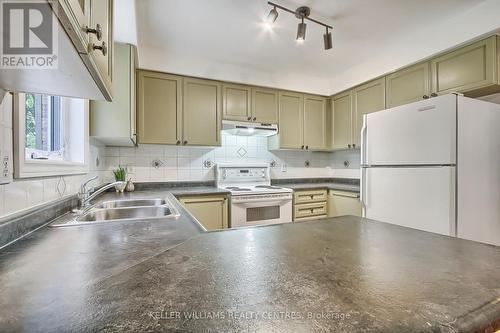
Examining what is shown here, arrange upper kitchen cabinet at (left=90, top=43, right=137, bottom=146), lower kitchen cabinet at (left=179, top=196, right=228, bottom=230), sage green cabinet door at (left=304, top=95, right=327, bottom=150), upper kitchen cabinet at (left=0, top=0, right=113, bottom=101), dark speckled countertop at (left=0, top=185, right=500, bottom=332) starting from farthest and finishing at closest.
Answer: sage green cabinet door at (left=304, top=95, right=327, bottom=150)
lower kitchen cabinet at (left=179, top=196, right=228, bottom=230)
upper kitchen cabinet at (left=90, top=43, right=137, bottom=146)
upper kitchen cabinet at (left=0, top=0, right=113, bottom=101)
dark speckled countertop at (left=0, top=185, right=500, bottom=332)

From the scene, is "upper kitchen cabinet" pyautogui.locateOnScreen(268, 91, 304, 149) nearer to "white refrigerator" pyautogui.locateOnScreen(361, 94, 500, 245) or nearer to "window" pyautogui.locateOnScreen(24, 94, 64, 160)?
"white refrigerator" pyautogui.locateOnScreen(361, 94, 500, 245)

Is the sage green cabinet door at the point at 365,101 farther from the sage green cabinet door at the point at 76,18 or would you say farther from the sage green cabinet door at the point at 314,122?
the sage green cabinet door at the point at 76,18

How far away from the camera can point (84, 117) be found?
1735mm

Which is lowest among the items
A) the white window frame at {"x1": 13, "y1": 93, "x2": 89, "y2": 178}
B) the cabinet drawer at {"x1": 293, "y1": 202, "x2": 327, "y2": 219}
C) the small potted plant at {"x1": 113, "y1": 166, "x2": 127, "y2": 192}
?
the cabinet drawer at {"x1": 293, "y1": 202, "x2": 327, "y2": 219}

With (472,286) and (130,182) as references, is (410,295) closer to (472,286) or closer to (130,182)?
(472,286)

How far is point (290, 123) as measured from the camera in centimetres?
315

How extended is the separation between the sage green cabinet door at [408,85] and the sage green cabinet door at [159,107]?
2311 mm

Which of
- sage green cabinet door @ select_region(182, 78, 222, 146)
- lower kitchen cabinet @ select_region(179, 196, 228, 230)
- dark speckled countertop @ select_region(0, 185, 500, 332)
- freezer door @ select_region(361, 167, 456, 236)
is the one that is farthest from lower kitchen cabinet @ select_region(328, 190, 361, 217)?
dark speckled countertop @ select_region(0, 185, 500, 332)

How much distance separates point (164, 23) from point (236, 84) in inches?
40.2

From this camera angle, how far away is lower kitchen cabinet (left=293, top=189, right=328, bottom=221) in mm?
2836

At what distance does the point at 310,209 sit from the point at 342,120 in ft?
4.23

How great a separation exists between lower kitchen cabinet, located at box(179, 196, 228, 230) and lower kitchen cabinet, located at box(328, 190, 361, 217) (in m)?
1.41

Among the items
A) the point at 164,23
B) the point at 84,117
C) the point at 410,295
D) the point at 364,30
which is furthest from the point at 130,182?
the point at 364,30

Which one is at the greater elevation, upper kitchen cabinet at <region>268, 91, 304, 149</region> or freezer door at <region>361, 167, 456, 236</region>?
upper kitchen cabinet at <region>268, 91, 304, 149</region>
